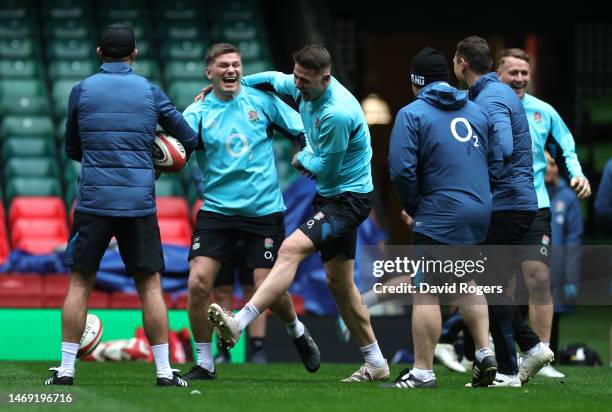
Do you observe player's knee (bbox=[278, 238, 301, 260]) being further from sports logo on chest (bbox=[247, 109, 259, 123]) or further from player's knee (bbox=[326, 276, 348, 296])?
sports logo on chest (bbox=[247, 109, 259, 123])

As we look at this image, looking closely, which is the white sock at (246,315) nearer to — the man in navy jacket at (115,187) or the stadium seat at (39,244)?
the man in navy jacket at (115,187)

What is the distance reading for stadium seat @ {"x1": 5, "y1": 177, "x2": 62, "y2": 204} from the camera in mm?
13828

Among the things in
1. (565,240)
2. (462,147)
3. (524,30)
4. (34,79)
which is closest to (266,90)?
(462,147)

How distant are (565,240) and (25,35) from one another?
742 centimetres

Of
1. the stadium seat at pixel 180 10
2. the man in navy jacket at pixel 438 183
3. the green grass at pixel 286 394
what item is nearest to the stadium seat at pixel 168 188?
the stadium seat at pixel 180 10

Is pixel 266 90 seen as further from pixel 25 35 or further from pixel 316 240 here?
pixel 25 35

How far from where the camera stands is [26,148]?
14305 mm

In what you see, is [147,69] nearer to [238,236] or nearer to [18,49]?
[18,49]

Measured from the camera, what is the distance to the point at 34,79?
15.5 m

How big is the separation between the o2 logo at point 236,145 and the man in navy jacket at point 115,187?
91 centimetres

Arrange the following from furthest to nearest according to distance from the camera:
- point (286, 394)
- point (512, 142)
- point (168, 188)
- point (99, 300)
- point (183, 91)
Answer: point (183, 91)
point (168, 188)
point (99, 300)
point (512, 142)
point (286, 394)

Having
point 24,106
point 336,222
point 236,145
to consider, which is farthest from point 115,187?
point 24,106

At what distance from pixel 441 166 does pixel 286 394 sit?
149 centimetres

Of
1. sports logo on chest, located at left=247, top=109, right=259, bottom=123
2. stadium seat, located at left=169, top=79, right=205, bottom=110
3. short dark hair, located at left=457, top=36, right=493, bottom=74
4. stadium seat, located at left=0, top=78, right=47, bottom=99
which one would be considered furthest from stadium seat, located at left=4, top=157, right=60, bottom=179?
short dark hair, located at left=457, top=36, right=493, bottom=74
